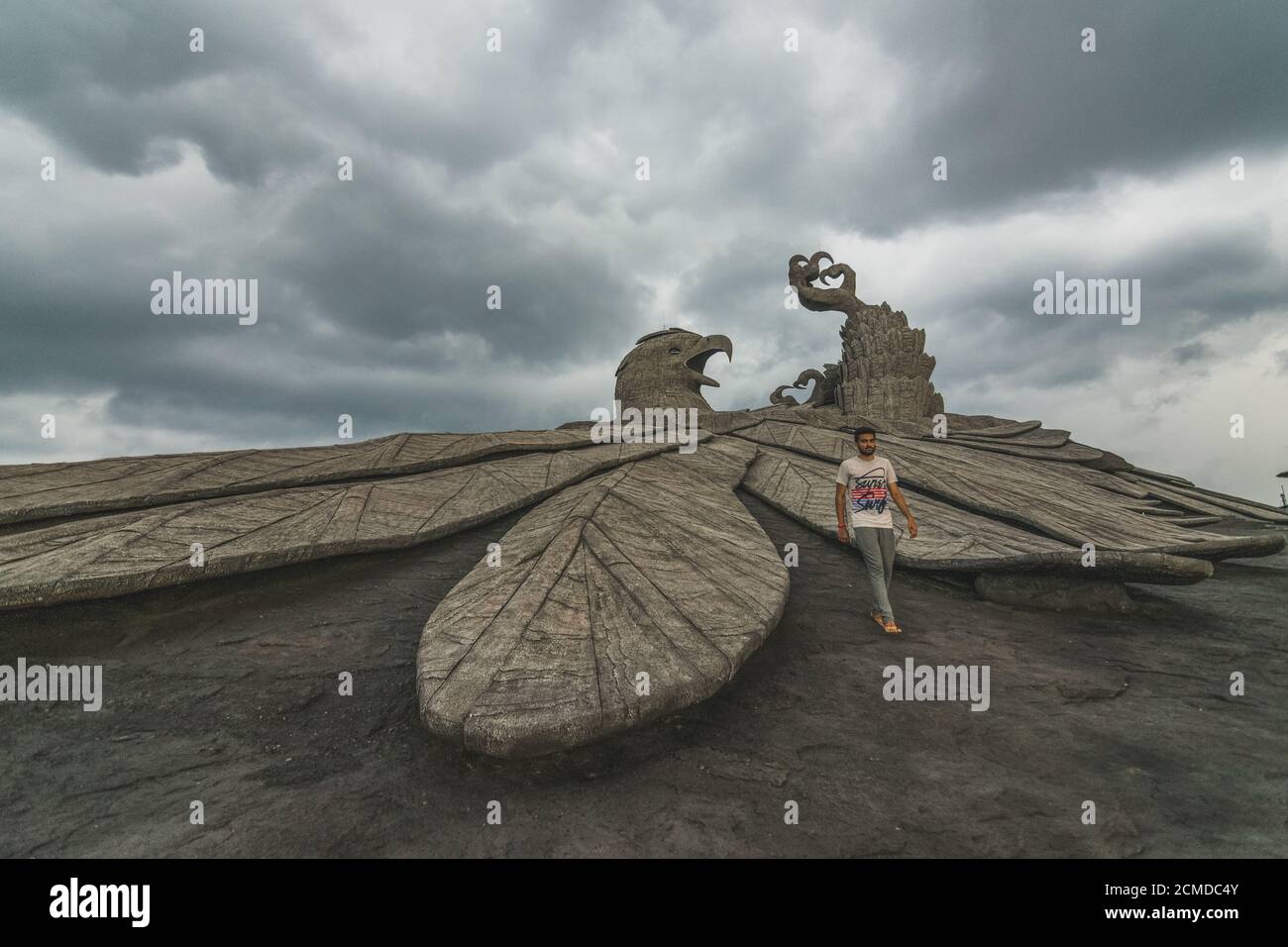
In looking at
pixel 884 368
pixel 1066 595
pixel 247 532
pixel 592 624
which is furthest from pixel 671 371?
pixel 592 624

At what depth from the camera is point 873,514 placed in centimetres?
360

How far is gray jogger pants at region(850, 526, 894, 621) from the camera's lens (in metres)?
3.38

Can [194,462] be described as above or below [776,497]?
above

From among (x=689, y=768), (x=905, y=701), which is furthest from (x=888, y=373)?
(x=689, y=768)

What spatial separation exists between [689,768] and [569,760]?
0.45 metres

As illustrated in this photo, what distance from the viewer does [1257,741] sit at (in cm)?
222

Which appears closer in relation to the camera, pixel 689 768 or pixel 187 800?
pixel 187 800

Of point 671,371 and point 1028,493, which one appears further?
point 671,371

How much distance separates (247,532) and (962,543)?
4956mm

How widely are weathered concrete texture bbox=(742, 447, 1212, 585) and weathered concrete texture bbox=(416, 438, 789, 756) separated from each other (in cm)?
116

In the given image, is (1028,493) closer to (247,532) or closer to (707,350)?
(707,350)

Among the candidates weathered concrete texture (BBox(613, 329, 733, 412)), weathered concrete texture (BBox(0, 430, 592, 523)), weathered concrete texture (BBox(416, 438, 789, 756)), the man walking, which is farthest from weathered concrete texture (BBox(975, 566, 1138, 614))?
weathered concrete texture (BBox(613, 329, 733, 412))

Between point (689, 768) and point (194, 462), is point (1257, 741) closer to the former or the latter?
point (689, 768)

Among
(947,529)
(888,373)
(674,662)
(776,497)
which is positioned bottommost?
(674,662)
